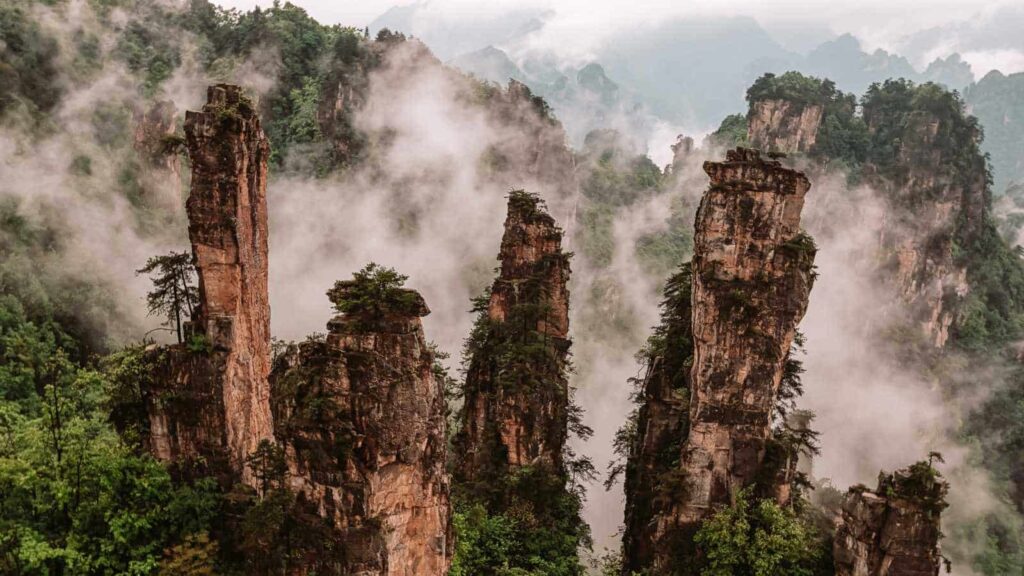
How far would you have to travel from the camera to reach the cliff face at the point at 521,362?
3225cm

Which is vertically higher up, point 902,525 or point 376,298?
point 376,298

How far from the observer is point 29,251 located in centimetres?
4272

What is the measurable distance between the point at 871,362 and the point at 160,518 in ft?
242

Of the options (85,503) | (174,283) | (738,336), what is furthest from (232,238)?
(738,336)

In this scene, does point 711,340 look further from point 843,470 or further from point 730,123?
point 730,123

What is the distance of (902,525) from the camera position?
20812 mm

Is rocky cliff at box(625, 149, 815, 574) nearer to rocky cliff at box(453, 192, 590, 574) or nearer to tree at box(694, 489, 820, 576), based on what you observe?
tree at box(694, 489, 820, 576)

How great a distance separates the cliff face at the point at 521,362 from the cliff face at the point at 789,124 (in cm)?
5991

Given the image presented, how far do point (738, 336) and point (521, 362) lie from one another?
36.3 feet

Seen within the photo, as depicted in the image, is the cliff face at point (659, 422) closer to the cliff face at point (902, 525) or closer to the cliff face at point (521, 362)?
the cliff face at point (521, 362)

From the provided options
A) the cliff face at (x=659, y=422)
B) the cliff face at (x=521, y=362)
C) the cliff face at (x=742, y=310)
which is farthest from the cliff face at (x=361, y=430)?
the cliff face at (x=521, y=362)

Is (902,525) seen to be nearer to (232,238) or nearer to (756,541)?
(756,541)

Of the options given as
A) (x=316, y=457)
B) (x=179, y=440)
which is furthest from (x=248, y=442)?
(x=316, y=457)

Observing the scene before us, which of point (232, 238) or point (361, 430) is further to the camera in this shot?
point (232, 238)
